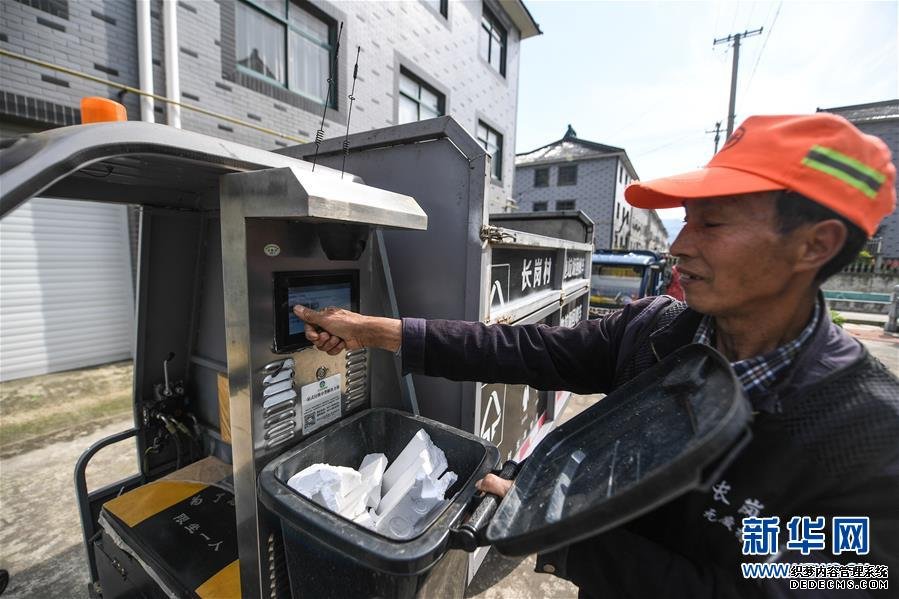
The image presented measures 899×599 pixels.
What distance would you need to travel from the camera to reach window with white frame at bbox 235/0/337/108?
5246 mm

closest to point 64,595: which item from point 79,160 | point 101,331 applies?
point 79,160

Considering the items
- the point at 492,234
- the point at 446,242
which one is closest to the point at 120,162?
the point at 446,242

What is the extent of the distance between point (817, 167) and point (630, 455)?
0.75 meters

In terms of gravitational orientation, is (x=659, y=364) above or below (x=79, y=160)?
below

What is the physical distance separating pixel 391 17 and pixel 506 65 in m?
5.59

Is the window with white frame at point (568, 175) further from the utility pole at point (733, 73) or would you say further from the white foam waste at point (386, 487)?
the white foam waste at point (386, 487)

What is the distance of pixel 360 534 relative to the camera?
105 cm

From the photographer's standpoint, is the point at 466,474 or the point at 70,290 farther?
the point at 70,290

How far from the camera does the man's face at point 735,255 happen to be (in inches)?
38.0

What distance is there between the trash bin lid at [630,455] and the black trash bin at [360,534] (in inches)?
8.0

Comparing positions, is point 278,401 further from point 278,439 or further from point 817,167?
point 817,167

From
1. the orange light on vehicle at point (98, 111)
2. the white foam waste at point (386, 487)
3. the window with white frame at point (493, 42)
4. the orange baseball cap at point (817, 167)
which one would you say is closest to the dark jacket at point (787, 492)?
the orange baseball cap at point (817, 167)

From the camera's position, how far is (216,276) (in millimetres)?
2119

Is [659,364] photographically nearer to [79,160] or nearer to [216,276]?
[79,160]
